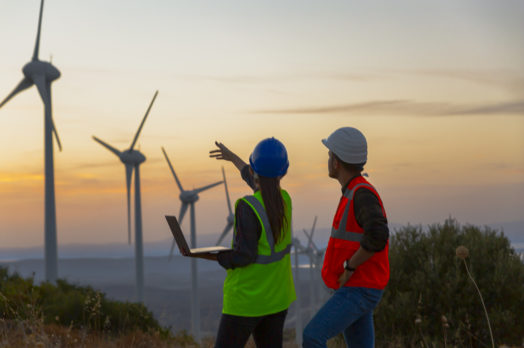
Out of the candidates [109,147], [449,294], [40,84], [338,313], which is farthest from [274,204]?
[109,147]

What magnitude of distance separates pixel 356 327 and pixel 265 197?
1410 millimetres

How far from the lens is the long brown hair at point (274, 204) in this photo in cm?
407

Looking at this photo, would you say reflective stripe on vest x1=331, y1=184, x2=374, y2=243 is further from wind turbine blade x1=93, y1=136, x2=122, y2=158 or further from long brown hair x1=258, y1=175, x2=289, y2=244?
wind turbine blade x1=93, y1=136, x2=122, y2=158

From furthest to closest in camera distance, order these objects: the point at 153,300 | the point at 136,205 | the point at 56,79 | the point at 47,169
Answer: the point at 153,300 < the point at 136,205 < the point at 56,79 < the point at 47,169

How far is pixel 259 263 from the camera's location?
4.05 meters

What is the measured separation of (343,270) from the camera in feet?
14.2

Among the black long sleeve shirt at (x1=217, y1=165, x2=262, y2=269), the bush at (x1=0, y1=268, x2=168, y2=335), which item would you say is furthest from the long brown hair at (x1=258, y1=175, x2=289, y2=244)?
the bush at (x1=0, y1=268, x2=168, y2=335)

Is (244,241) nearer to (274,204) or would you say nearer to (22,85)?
(274,204)

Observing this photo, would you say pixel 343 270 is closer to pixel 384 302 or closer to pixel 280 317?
pixel 280 317

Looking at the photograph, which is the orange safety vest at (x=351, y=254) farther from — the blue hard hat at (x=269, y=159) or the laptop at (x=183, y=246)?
the laptop at (x=183, y=246)

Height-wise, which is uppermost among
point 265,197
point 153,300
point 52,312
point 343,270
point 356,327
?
point 265,197

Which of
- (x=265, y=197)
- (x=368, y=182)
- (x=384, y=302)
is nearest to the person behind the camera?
(x=265, y=197)

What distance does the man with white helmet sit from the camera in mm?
4121

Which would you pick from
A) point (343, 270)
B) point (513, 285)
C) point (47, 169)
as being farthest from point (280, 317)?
point (47, 169)
